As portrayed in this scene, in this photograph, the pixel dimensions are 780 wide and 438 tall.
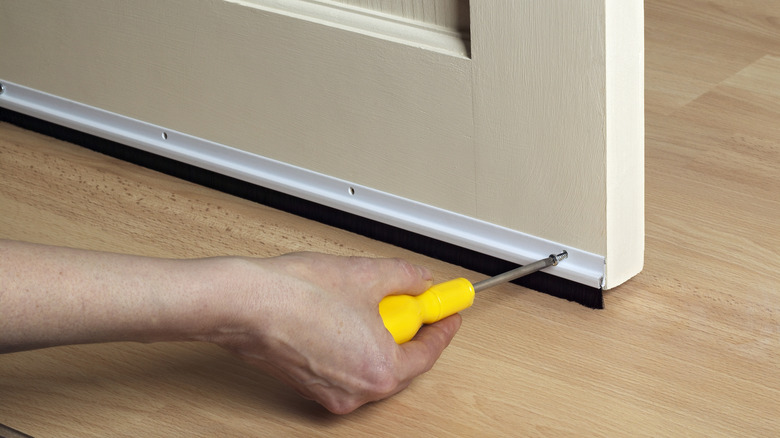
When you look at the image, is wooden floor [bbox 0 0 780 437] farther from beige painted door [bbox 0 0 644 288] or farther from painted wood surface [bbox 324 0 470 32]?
painted wood surface [bbox 324 0 470 32]

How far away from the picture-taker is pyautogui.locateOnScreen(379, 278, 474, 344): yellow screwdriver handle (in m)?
0.60

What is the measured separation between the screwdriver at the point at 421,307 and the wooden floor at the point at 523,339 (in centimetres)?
6

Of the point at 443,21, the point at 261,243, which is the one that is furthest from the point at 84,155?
the point at 443,21

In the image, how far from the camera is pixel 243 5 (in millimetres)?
802

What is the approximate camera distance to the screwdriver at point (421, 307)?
0.60 metres

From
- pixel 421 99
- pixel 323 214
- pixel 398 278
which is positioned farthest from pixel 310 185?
pixel 398 278

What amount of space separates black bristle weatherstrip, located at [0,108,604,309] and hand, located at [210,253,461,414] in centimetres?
17

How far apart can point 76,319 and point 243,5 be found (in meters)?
0.38

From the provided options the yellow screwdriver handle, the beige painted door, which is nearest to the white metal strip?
the beige painted door

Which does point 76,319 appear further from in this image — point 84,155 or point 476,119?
point 84,155

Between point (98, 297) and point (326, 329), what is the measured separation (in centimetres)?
13

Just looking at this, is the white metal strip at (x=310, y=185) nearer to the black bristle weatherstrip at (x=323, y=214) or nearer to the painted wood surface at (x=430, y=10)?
the black bristle weatherstrip at (x=323, y=214)

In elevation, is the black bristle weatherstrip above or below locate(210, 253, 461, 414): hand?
below

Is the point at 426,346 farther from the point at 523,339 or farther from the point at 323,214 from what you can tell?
the point at 323,214
